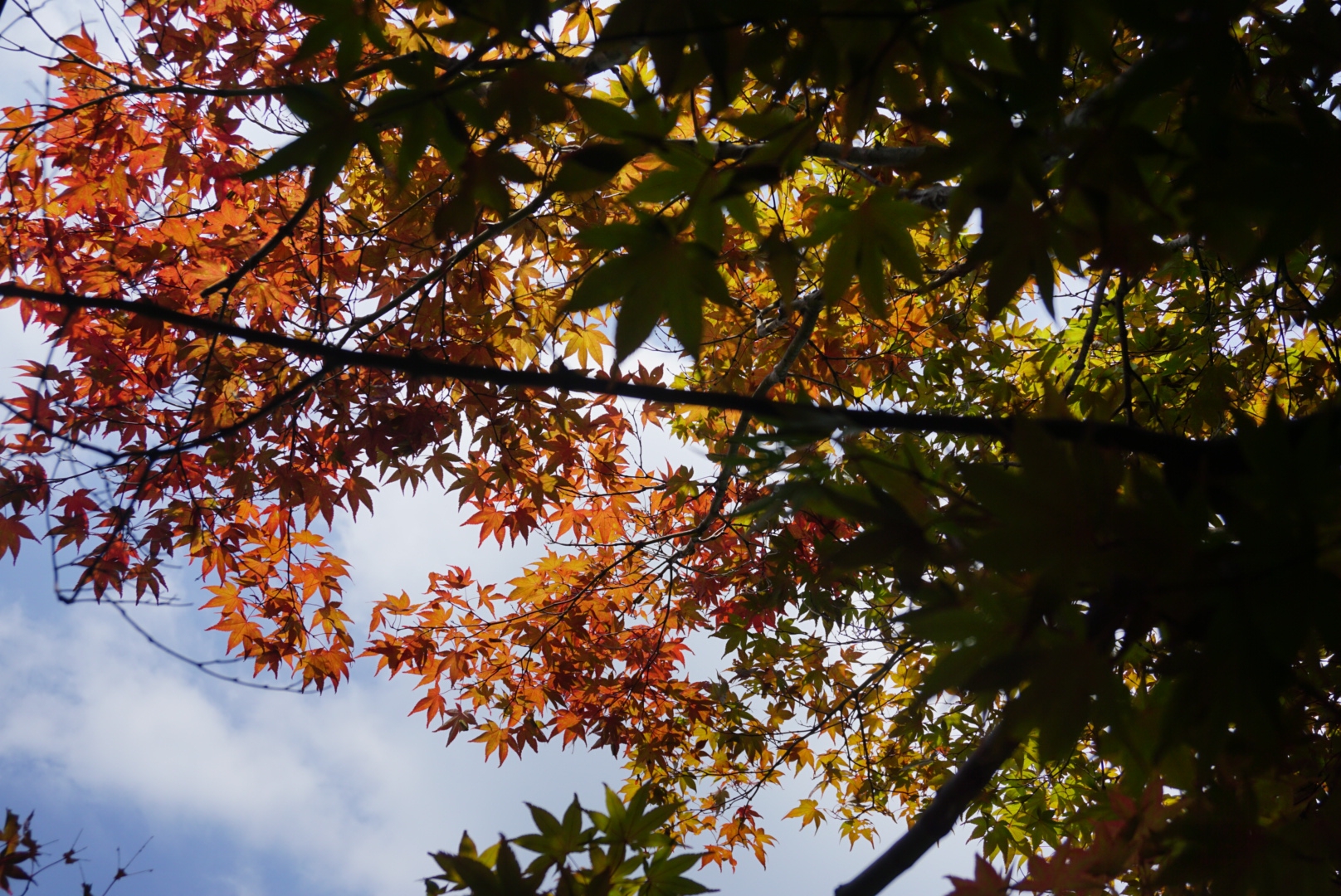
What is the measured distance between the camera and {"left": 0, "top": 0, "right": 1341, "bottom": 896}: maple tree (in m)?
0.63

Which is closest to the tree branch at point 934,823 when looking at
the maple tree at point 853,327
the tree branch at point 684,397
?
the maple tree at point 853,327

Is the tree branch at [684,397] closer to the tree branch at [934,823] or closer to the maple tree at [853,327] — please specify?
the maple tree at [853,327]

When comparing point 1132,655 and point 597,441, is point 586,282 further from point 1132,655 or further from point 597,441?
point 597,441

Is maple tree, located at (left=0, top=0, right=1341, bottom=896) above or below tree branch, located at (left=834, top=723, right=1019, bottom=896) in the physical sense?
above

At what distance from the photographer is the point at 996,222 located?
781 millimetres

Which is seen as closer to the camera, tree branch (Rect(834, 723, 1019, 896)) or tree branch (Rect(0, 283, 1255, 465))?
tree branch (Rect(0, 283, 1255, 465))

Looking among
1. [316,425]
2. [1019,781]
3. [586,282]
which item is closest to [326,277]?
[316,425]

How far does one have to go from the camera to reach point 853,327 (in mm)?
3570

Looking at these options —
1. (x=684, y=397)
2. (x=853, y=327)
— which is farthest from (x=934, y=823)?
(x=853, y=327)

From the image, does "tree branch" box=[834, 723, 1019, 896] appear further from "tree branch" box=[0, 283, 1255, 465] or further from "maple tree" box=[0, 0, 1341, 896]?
"tree branch" box=[0, 283, 1255, 465]

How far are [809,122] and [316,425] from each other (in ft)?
9.84

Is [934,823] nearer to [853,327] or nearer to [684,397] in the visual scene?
[684,397]

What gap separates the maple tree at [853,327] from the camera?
63 cm

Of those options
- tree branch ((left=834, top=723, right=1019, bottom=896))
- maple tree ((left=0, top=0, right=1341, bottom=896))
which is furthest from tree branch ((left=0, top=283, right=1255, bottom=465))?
tree branch ((left=834, top=723, right=1019, bottom=896))
